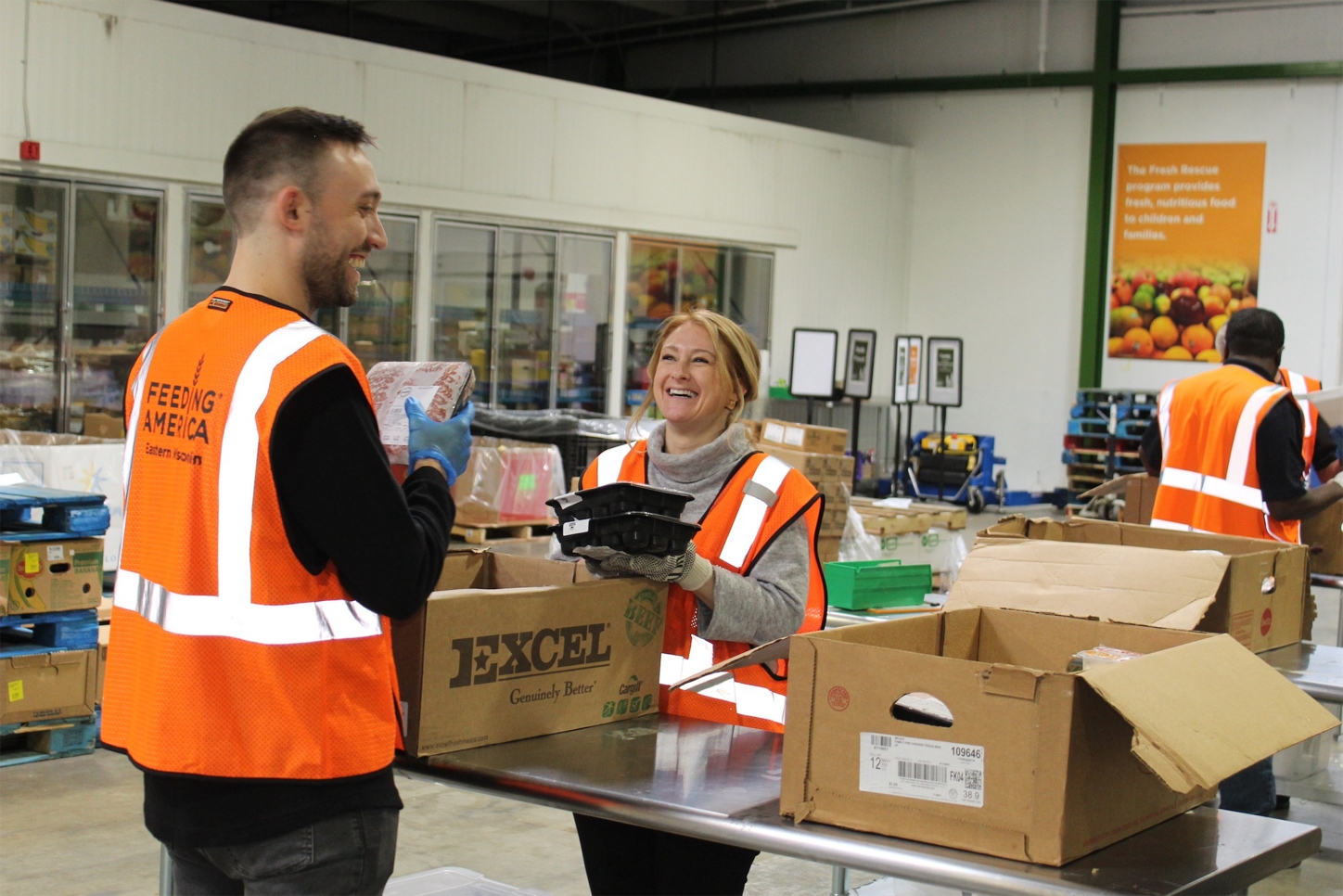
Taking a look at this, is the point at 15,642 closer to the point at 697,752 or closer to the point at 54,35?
the point at 697,752

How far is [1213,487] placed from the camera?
4.49 metres

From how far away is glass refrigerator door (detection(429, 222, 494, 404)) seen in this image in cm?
1156

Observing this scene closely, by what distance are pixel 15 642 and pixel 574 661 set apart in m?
3.91

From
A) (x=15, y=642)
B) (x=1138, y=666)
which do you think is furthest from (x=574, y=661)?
(x=15, y=642)

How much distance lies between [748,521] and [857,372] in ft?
40.1

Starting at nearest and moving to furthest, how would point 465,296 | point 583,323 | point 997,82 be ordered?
point 465,296, point 583,323, point 997,82

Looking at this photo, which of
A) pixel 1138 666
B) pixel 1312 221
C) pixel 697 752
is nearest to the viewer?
pixel 1138 666

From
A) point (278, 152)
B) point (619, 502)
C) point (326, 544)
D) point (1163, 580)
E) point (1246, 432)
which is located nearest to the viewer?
point (326, 544)

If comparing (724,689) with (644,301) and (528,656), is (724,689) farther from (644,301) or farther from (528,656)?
(644,301)

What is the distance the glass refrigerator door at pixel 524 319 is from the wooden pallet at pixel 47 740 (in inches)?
270

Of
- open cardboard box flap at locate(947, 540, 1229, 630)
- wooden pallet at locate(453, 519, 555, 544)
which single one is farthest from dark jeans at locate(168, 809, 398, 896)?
wooden pallet at locate(453, 519, 555, 544)

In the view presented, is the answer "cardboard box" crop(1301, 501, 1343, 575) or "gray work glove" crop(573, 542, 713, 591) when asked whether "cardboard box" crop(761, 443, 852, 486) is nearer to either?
"cardboard box" crop(1301, 501, 1343, 575)

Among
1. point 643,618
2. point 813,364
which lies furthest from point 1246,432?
Result: point 813,364

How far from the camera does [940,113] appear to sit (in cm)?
1609
